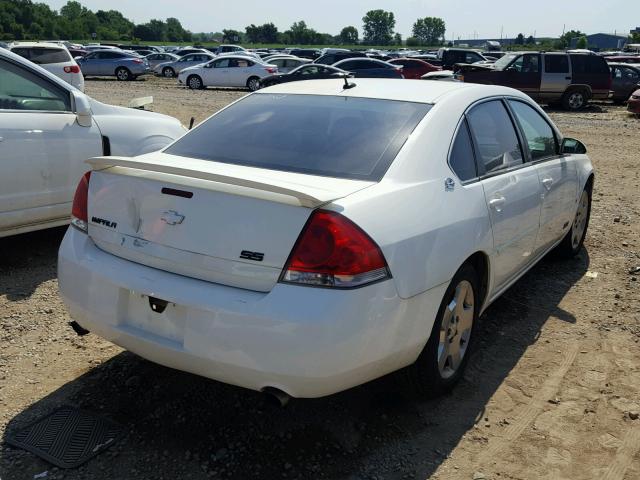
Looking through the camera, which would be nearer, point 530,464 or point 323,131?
point 530,464

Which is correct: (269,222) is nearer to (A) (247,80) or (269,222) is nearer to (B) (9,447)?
(B) (9,447)

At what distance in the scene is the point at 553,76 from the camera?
66.2 feet

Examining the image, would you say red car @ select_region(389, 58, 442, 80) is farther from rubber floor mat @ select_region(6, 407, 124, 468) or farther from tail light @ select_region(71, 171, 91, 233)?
rubber floor mat @ select_region(6, 407, 124, 468)

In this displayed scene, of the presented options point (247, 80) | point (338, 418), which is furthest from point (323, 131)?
point (247, 80)

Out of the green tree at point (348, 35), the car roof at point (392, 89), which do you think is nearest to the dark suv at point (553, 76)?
the car roof at point (392, 89)

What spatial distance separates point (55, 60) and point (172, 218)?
13460 millimetres

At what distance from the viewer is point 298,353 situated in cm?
255

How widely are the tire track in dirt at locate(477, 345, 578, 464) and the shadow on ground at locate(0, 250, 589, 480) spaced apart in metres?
0.16

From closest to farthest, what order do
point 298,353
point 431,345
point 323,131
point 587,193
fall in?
point 298,353 < point 431,345 < point 323,131 < point 587,193

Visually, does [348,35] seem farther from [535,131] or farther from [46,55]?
[535,131]

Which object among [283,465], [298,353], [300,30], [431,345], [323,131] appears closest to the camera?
[298,353]

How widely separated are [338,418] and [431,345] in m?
0.60

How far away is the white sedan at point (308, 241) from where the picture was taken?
8.50 feet

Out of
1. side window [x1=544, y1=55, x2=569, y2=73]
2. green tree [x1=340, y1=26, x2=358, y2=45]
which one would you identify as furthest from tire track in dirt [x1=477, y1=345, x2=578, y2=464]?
green tree [x1=340, y1=26, x2=358, y2=45]
